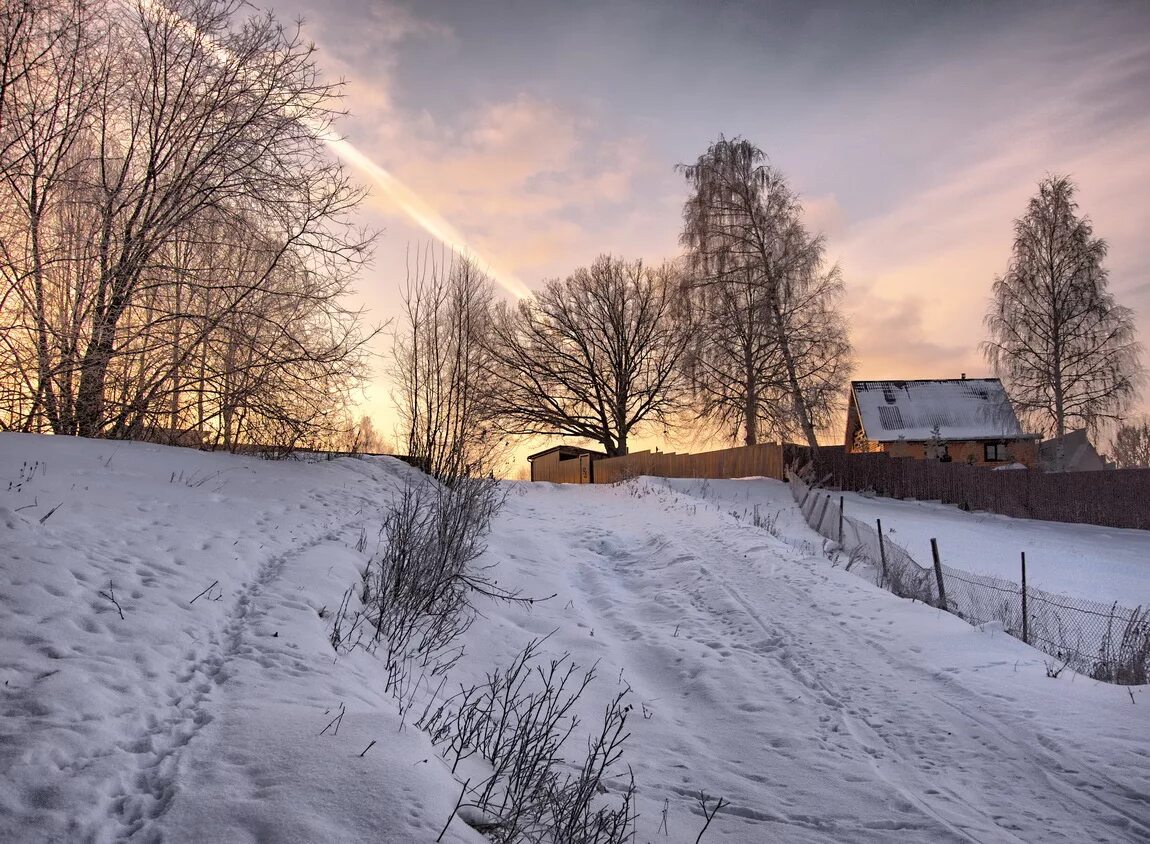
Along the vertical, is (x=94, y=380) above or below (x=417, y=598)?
above

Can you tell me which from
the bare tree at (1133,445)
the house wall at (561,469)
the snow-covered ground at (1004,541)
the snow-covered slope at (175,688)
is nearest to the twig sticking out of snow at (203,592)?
the snow-covered slope at (175,688)

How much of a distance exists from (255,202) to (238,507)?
498cm

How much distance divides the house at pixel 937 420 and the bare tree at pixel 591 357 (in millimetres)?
9804

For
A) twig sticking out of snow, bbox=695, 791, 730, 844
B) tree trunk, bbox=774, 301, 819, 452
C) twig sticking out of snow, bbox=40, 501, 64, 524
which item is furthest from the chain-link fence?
tree trunk, bbox=774, 301, 819, 452

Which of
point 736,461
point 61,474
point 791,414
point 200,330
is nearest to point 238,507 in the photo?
point 61,474

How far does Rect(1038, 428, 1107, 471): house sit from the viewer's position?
25.6 m

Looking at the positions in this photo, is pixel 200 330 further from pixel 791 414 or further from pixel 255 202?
pixel 791 414

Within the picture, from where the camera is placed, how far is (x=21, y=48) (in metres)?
7.90

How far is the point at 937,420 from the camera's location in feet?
111

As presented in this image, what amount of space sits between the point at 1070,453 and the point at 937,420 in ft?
21.5

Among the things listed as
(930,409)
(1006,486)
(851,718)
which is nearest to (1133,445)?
(930,409)

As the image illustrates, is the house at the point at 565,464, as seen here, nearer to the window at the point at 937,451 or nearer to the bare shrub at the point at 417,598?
the window at the point at 937,451

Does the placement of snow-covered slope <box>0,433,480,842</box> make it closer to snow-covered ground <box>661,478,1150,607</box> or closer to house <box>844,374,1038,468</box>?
snow-covered ground <box>661,478,1150,607</box>

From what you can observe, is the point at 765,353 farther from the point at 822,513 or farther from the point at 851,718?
the point at 851,718
